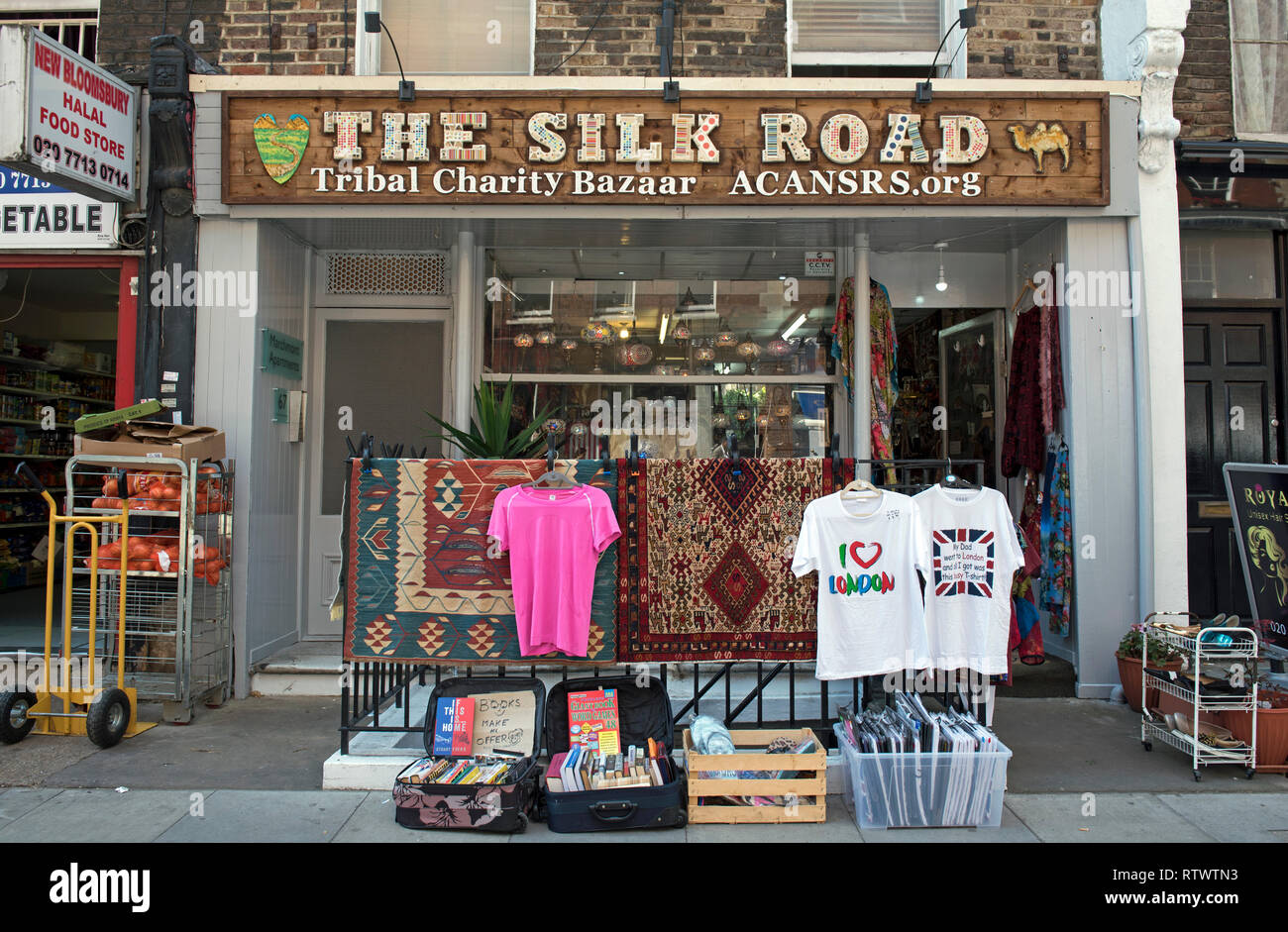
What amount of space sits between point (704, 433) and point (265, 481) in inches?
155

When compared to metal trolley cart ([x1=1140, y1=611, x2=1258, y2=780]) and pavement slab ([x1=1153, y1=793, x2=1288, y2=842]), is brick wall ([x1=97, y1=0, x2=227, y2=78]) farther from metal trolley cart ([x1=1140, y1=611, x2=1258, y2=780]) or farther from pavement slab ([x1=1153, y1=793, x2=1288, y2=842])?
pavement slab ([x1=1153, y1=793, x2=1288, y2=842])

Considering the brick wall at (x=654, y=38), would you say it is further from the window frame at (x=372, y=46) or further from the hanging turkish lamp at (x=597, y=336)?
the hanging turkish lamp at (x=597, y=336)

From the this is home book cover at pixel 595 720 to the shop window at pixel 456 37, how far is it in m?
5.53

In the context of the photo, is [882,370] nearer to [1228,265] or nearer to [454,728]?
[1228,265]

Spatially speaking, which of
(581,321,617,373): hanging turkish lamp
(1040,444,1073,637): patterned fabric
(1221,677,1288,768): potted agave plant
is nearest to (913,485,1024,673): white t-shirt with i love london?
(1221,677,1288,768): potted agave plant

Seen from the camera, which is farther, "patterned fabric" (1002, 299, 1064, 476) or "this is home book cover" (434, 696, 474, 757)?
"patterned fabric" (1002, 299, 1064, 476)

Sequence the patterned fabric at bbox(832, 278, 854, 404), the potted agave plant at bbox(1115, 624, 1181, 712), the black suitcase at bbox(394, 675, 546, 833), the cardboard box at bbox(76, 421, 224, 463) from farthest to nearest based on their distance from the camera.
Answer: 1. the patterned fabric at bbox(832, 278, 854, 404)
2. the potted agave plant at bbox(1115, 624, 1181, 712)
3. the cardboard box at bbox(76, 421, 224, 463)
4. the black suitcase at bbox(394, 675, 546, 833)

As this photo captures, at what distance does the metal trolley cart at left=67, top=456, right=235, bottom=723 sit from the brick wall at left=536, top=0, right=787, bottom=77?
4.55m

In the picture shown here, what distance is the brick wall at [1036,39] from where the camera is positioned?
7129 millimetres

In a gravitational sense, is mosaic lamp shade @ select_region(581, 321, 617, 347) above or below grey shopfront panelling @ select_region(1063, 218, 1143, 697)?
above

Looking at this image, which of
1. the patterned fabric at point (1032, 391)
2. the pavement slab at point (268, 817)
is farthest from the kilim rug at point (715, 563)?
the patterned fabric at point (1032, 391)

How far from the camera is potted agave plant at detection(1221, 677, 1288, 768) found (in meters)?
5.12

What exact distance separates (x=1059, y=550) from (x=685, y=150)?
15.1 ft

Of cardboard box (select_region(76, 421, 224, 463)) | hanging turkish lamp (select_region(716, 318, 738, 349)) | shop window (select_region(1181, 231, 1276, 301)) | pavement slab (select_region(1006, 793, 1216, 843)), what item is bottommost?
pavement slab (select_region(1006, 793, 1216, 843))
